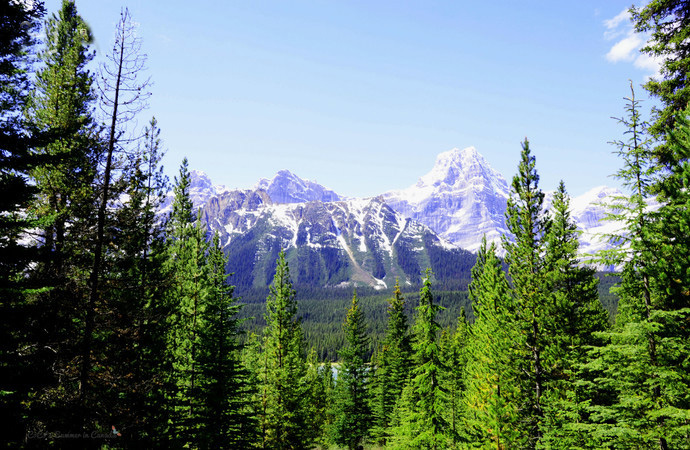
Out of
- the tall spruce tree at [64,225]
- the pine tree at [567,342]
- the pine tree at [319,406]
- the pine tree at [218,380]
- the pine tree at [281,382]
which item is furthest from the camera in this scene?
the pine tree at [319,406]

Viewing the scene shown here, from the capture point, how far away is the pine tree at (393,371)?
41.1 meters

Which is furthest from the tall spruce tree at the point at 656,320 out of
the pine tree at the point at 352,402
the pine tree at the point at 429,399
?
the pine tree at the point at 352,402

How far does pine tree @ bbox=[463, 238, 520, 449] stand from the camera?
20.0 metres

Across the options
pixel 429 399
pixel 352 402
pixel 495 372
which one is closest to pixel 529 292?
pixel 495 372

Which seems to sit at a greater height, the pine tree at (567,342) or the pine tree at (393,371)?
A: the pine tree at (567,342)

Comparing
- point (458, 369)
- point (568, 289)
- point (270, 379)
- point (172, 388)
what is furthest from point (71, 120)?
point (458, 369)

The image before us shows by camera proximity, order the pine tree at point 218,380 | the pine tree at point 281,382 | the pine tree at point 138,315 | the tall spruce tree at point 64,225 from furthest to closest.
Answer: the pine tree at point 281,382, the pine tree at point 218,380, the pine tree at point 138,315, the tall spruce tree at point 64,225

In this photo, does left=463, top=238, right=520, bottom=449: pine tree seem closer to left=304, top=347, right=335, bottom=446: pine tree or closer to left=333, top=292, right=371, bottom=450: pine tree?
left=333, top=292, right=371, bottom=450: pine tree

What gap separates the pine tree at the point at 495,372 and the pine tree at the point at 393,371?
17390mm

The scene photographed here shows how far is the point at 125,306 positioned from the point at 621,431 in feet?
62.7

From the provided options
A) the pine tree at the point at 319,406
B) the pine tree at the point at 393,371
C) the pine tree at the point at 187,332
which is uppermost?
the pine tree at the point at 187,332

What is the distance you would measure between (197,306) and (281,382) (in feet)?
37.8

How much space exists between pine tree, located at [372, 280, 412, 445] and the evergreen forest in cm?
1459

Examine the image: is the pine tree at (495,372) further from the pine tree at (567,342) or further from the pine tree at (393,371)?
the pine tree at (393,371)
